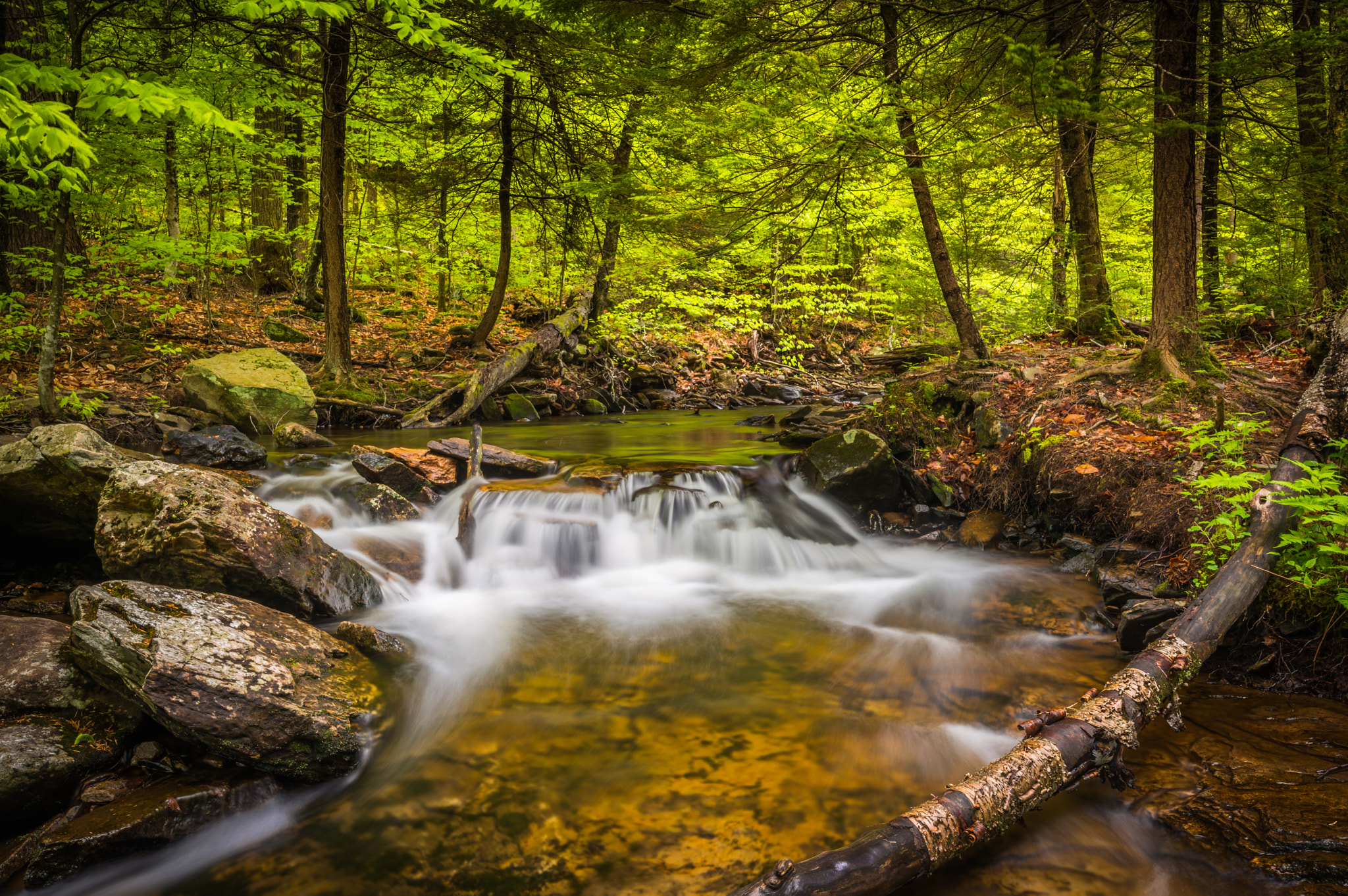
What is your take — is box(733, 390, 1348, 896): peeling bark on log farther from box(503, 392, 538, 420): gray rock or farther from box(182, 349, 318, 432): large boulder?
box(503, 392, 538, 420): gray rock

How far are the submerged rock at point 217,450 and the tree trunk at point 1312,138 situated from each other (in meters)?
11.6

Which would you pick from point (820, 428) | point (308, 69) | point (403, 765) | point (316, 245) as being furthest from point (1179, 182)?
point (316, 245)

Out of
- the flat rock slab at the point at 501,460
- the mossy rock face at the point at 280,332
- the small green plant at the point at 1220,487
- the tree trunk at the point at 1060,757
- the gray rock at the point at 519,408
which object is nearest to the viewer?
the tree trunk at the point at 1060,757

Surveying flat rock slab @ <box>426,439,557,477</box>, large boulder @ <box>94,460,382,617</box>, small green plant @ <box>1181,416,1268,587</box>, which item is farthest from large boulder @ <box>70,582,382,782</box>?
small green plant @ <box>1181,416,1268,587</box>

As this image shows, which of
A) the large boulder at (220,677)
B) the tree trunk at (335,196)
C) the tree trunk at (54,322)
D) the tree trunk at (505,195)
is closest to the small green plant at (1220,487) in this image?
the large boulder at (220,677)

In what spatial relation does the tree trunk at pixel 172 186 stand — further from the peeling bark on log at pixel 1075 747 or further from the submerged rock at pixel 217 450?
the peeling bark on log at pixel 1075 747

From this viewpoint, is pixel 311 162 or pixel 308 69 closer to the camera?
pixel 308 69

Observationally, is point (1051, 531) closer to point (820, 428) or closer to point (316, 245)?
point (820, 428)

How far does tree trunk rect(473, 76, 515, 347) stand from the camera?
13258mm

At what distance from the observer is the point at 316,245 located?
1686 cm

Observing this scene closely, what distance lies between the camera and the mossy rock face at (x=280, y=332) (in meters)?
14.2

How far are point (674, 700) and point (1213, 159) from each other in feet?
33.3

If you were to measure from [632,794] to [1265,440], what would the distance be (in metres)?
5.39

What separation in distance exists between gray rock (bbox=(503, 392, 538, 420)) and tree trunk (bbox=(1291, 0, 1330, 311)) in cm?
1156
